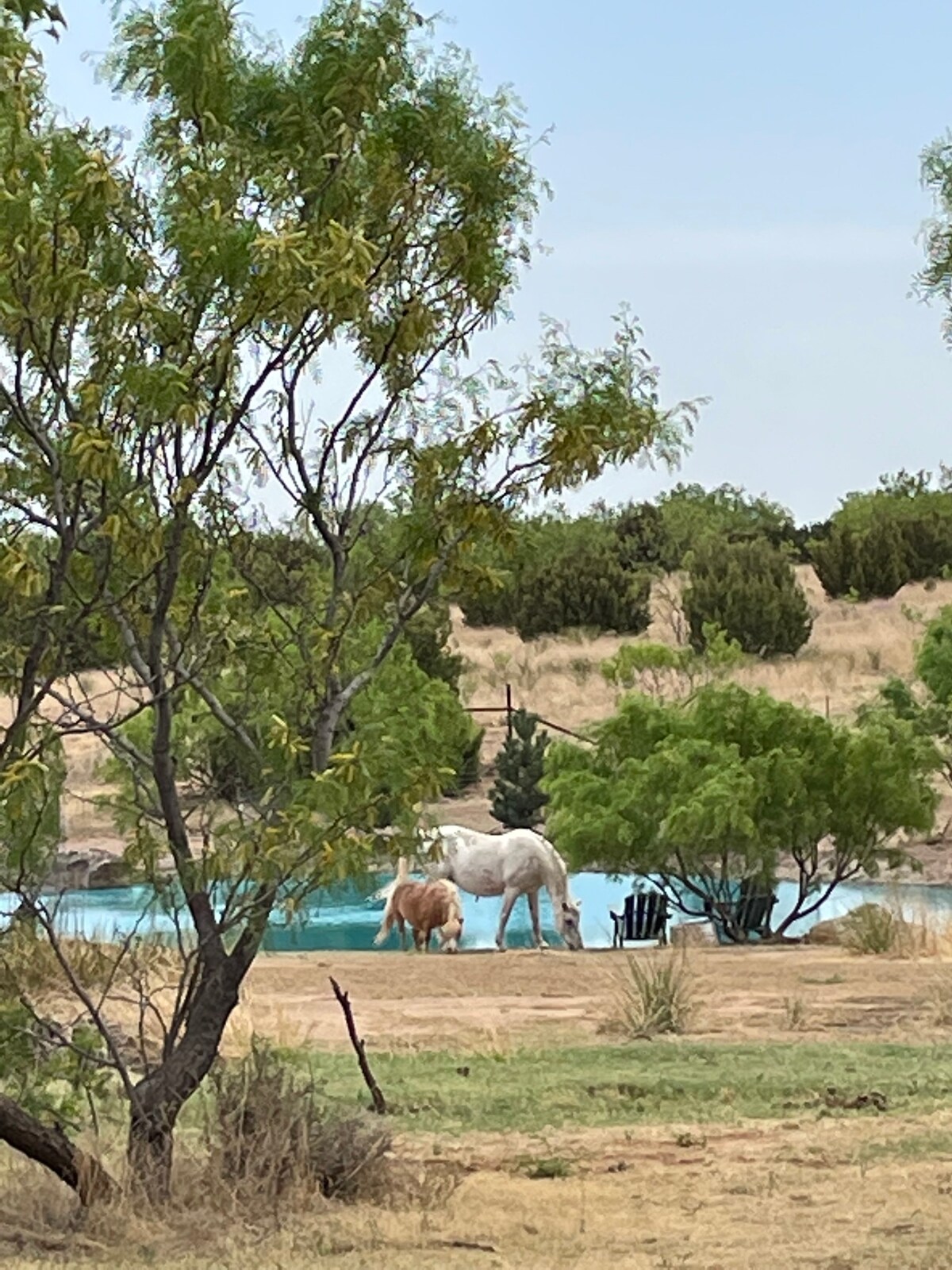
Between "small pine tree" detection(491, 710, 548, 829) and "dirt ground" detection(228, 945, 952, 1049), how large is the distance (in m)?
12.2

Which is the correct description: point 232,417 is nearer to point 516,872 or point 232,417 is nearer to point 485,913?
point 516,872

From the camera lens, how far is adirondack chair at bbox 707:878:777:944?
66.9 feet

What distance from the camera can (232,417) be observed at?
701 cm

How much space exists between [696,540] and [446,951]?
37.9 meters

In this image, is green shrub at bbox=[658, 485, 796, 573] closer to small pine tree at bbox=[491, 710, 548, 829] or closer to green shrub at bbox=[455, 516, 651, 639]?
green shrub at bbox=[455, 516, 651, 639]

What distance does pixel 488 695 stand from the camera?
43.0m

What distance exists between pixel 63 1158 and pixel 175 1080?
43cm

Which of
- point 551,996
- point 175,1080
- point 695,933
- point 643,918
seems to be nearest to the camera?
point 175,1080

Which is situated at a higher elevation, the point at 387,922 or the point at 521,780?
the point at 521,780

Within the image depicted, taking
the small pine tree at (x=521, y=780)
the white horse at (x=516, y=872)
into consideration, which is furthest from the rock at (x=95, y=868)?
the white horse at (x=516, y=872)

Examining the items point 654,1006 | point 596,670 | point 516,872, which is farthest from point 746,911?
point 596,670

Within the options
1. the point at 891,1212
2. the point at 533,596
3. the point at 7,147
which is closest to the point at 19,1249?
the point at 891,1212

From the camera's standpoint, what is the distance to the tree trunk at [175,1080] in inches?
282

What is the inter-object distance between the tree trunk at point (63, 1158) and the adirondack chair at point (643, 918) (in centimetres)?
1348
